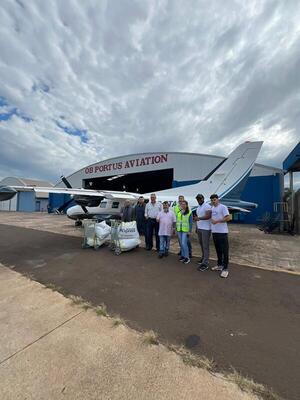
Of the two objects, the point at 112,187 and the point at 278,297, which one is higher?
the point at 112,187

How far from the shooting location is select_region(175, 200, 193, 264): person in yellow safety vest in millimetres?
5844

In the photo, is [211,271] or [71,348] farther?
[211,271]

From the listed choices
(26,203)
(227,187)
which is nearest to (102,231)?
(227,187)

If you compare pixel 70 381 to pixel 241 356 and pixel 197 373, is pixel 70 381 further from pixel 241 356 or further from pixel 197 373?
pixel 241 356

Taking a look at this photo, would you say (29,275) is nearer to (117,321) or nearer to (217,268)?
(117,321)

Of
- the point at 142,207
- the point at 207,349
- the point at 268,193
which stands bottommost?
the point at 207,349

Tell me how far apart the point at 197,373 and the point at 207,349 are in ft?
1.38

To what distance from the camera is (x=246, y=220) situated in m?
19.5

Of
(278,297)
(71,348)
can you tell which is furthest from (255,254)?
(71,348)

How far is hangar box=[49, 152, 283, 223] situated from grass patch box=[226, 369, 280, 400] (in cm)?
1445

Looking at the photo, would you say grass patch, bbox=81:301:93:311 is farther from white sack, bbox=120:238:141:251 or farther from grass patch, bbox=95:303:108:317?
white sack, bbox=120:238:141:251

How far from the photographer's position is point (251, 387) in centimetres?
191

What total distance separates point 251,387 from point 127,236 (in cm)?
536

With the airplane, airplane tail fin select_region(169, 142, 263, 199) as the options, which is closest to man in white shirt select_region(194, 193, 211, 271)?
the airplane
